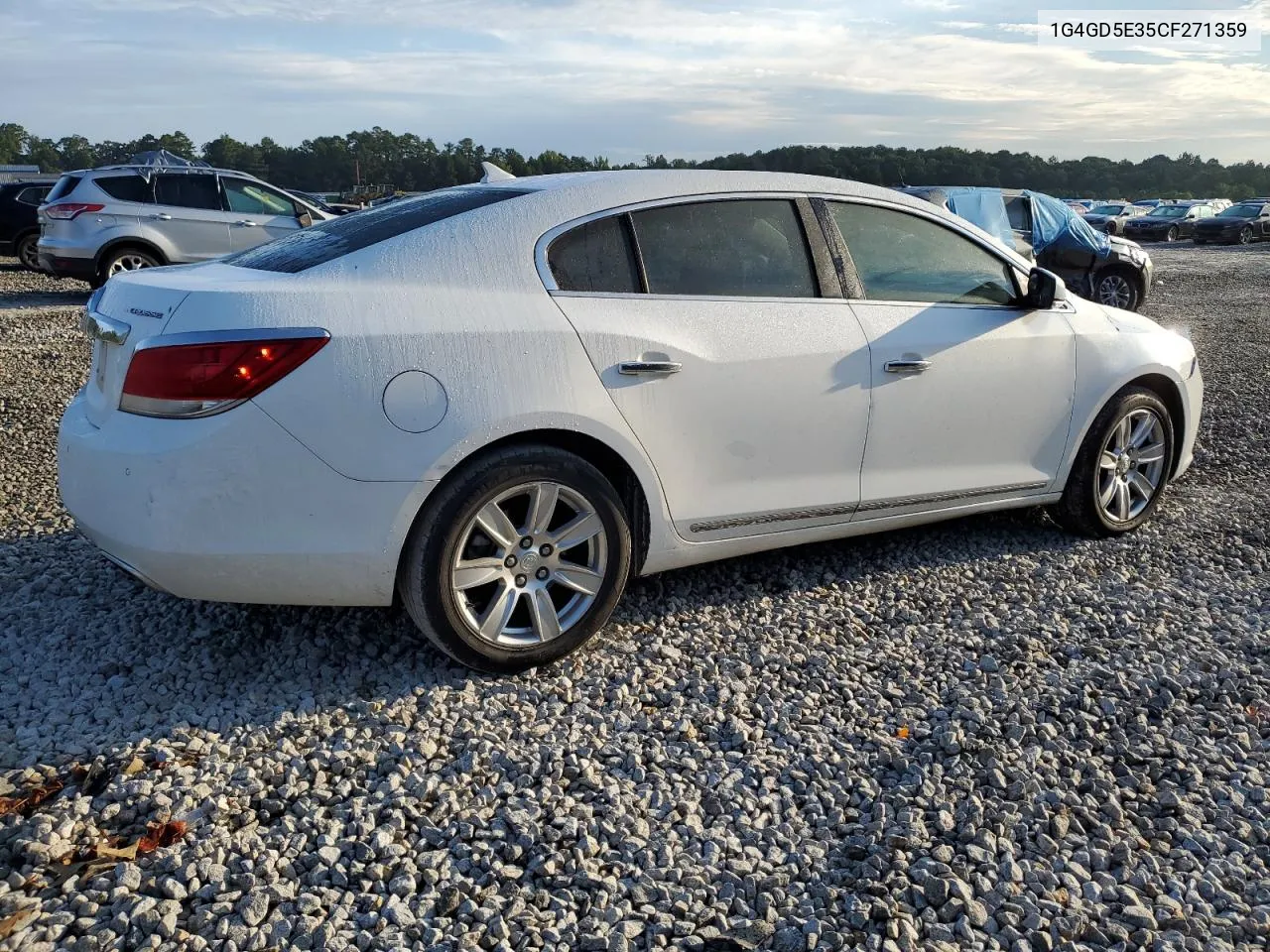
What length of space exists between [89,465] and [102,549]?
27cm

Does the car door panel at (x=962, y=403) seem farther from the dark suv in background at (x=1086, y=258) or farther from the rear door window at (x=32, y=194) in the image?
the rear door window at (x=32, y=194)

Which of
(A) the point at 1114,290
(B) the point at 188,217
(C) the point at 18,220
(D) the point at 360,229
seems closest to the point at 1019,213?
(A) the point at 1114,290

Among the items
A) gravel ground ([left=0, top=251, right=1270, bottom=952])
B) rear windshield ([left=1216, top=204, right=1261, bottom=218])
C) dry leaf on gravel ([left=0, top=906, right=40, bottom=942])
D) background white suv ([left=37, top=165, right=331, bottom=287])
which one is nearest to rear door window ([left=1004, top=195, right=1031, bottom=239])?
background white suv ([left=37, top=165, right=331, bottom=287])

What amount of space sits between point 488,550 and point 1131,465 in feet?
10.7

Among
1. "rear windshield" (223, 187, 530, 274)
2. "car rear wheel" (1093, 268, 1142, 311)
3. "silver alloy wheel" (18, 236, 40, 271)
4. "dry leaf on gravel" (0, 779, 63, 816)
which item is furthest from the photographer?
"silver alloy wheel" (18, 236, 40, 271)

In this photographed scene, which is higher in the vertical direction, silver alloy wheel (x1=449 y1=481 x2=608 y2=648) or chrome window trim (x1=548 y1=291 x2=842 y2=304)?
chrome window trim (x1=548 y1=291 x2=842 y2=304)

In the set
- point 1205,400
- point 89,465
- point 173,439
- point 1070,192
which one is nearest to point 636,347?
point 173,439

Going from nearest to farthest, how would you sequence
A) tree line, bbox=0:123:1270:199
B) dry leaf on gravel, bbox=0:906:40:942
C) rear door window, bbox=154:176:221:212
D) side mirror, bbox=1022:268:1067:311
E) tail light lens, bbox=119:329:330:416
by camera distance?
1. dry leaf on gravel, bbox=0:906:40:942
2. tail light lens, bbox=119:329:330:416
3. side mirror, bbox=1022:268:1067:311
4. rear door window, bbox=154:176:221:212
5. tree line, bbox=0:123:1270:199

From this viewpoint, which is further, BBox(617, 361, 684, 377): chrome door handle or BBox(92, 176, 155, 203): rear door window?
BBox(92, 176, 155, 203): rear door window

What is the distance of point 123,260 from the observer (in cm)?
1426

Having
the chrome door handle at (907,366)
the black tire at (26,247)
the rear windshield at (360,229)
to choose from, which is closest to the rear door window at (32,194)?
the black tire at (26,247)

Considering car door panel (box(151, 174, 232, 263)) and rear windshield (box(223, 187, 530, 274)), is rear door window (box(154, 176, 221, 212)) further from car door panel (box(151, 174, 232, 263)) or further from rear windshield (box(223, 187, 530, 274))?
rear windshield (box(223, 187, 530, 274))

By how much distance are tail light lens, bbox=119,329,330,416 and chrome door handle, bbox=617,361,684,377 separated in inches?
38.3

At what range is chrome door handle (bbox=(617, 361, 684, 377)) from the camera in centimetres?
368
